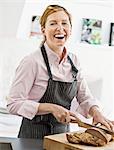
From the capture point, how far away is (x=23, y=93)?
1015mm

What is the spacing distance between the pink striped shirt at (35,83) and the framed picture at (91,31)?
1.01 m

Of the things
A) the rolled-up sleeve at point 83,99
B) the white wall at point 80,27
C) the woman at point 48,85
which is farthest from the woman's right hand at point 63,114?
the white wall at point 80,27

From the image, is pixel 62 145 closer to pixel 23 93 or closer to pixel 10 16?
pixel 23 93

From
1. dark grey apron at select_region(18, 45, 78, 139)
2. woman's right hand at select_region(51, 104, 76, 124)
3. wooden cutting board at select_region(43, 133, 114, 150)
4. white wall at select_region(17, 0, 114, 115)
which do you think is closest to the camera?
wooden cutting board at select_region(43, 133, 114, 150)

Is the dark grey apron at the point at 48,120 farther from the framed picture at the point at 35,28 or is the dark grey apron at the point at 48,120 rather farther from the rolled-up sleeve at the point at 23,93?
the framed picture at the point at 35,28

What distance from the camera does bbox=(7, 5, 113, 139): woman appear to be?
39.4 inches

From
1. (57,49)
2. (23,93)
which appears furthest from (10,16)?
(23,93)

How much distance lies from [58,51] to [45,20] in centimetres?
13

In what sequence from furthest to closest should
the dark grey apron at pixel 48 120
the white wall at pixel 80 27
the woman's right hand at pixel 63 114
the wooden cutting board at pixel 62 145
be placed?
Result: 1. the white wall at pixel 80 27
2. the dark grey apron at pixel 48 120
3. the woman's right hand at pixel 63 114
4. the wooden cutting board at pixel 62 145

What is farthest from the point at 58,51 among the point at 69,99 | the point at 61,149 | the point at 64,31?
the point at 61,149

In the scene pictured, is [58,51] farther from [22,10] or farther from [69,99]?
[22,10]

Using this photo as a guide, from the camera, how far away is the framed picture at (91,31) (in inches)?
84.1

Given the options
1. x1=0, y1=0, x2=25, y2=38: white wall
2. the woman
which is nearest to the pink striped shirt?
the woman

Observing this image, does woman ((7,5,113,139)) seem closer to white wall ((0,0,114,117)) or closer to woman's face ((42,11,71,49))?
woman's face ((42,11,71,49))
